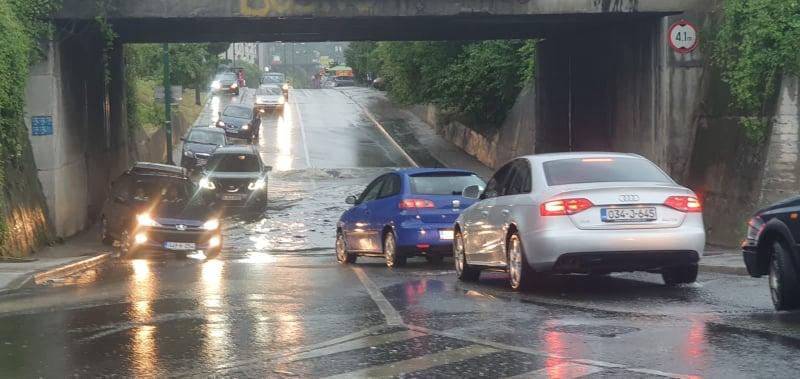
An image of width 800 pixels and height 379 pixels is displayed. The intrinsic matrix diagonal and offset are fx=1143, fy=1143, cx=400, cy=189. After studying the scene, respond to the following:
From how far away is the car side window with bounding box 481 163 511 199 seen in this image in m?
13.6

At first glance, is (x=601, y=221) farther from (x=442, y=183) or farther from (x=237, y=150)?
(x=237, y=150)

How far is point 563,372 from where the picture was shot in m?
7.59

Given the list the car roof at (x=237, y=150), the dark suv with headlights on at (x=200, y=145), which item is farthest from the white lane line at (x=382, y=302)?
the dark suv with headlights on at (x=200, y=145)

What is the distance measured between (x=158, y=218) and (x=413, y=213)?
7.06 meters

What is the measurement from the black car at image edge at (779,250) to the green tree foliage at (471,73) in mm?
28042

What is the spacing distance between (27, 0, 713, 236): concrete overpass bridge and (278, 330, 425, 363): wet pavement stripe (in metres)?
14.5

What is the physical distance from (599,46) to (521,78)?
14768 mm

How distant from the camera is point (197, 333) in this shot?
973 centimetres

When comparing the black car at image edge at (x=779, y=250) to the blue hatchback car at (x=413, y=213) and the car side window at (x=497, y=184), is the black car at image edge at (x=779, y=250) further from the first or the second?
the blue hatchback car at (x=413, y=213)

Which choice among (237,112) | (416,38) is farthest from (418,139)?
(416,38)

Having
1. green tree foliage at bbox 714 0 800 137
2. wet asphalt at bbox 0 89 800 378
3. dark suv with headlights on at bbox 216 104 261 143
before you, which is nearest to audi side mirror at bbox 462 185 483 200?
wet asphalt at bbox 0 89 800 378

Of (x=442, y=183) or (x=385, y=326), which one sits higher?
(x=442, y=183)

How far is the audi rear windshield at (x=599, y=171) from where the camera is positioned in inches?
486

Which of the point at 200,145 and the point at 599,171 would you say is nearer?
the point at 599,171
